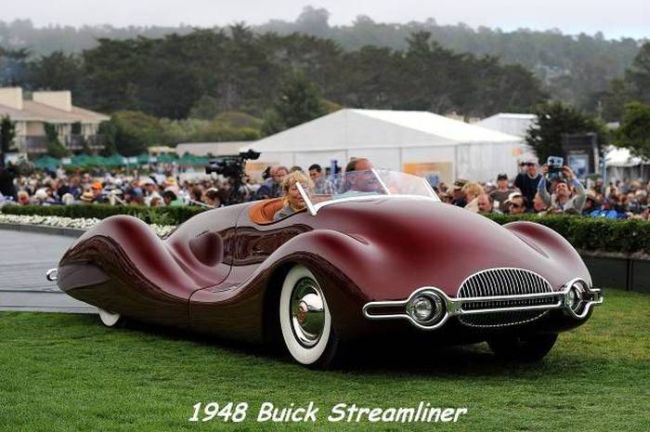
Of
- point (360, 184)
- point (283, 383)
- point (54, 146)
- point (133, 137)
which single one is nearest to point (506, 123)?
point (360, 184)

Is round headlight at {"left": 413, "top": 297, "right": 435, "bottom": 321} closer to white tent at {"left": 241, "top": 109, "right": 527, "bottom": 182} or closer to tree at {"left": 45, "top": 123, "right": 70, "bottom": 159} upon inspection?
white tent at {"left": 241, "top": 109, "right": 527, "bottom": 182}

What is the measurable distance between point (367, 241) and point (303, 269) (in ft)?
1.58

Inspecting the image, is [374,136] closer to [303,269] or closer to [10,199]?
[10,199]

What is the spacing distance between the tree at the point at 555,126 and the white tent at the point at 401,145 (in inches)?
753

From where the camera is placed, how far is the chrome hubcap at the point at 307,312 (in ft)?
27.0

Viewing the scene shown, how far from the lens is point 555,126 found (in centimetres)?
6050

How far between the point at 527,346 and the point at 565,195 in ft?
26.1

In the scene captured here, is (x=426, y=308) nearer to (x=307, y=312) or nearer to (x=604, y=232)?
(x=307, y=312)

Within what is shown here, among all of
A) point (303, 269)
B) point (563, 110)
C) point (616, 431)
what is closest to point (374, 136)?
point (563, 110)

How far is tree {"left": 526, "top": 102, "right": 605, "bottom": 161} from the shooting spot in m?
59.5

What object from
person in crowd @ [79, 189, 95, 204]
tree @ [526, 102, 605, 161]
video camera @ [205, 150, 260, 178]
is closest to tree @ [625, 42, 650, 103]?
tree @ [526, 102, 605, 161]

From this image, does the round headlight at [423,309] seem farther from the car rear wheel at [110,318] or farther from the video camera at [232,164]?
the video camera at [232,164]

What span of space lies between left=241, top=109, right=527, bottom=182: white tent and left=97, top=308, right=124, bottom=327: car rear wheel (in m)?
24.5

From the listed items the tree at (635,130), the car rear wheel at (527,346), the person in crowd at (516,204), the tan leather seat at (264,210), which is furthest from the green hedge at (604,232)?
the tree at (635,130)
